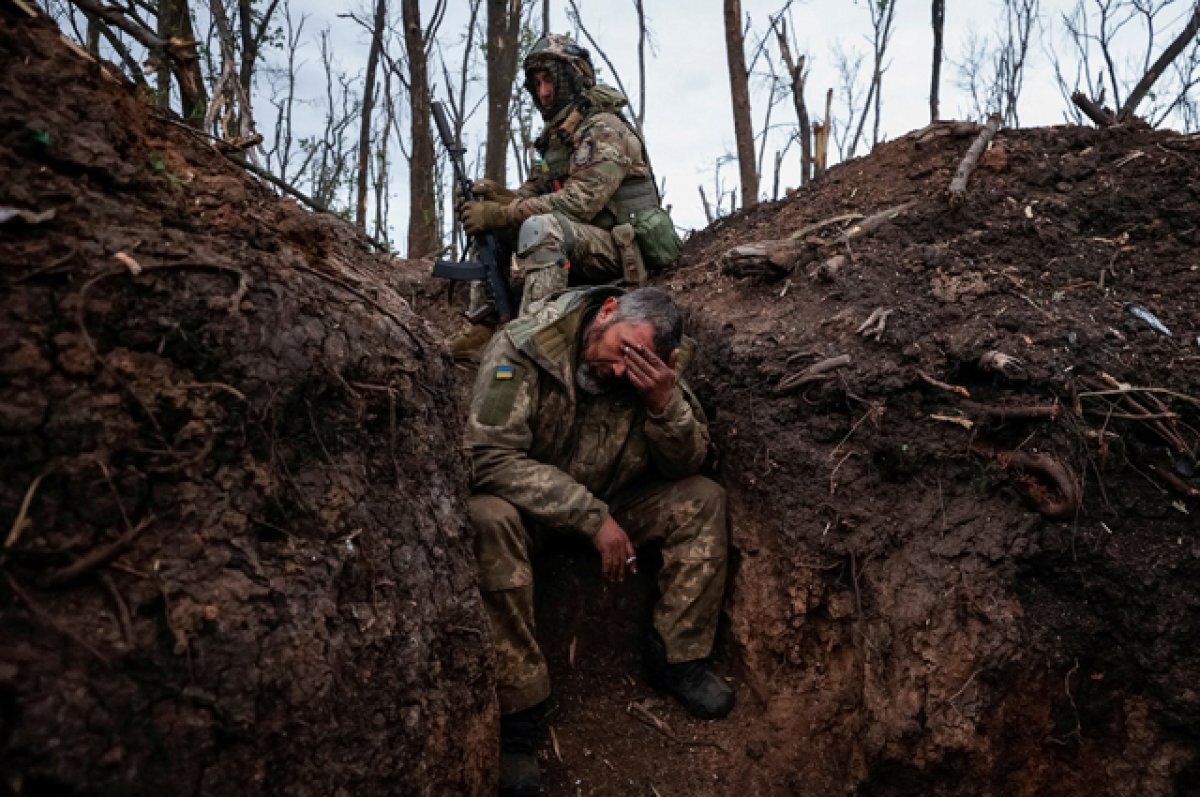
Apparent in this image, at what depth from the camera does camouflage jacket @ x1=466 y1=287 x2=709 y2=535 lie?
120 inches

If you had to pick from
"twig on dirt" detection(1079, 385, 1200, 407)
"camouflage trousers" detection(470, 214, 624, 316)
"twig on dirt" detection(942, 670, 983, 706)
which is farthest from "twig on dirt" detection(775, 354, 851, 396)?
"camouflage trousers" detection(470, 214, 624, 316)

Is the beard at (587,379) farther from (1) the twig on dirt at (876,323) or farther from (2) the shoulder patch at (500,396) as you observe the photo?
(1) the twig on dirt at (876,323)

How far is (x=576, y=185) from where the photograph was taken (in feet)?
17.4

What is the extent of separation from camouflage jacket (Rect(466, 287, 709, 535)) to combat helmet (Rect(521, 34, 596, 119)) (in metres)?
2.76

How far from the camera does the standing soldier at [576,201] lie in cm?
511

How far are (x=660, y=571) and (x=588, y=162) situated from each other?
295cm

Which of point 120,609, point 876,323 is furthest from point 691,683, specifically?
point 120,609

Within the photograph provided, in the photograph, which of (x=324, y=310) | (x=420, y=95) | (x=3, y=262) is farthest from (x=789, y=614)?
(x=420, y=95)

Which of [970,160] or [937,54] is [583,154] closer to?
[970,160]

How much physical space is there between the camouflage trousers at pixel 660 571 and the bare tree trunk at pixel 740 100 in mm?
6226

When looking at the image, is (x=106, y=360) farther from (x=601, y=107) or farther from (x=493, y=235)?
(x=601, y=107)

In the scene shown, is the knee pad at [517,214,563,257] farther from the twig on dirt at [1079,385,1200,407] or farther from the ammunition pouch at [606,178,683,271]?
the twig on dirt at [1079,385,1200,407]

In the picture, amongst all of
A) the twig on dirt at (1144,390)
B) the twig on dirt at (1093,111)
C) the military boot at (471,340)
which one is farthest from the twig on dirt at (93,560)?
the twig on dirt at (1093,111)

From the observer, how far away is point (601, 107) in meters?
5.68
